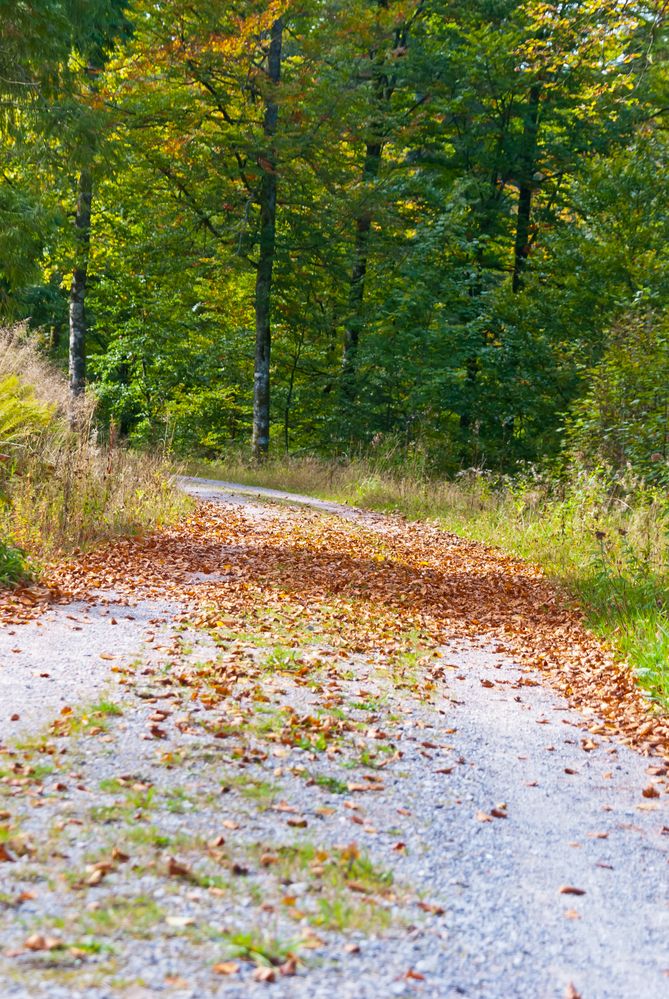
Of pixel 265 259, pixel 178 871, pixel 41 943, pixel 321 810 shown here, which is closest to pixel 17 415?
pixel 321 810

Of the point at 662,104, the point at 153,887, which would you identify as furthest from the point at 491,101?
the point at 153,887

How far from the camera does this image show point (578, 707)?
6.19 meters

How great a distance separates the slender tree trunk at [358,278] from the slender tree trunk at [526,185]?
3684 mm

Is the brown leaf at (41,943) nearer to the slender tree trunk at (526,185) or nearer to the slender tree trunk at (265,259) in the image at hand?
the slender tree trunk at (265,259)

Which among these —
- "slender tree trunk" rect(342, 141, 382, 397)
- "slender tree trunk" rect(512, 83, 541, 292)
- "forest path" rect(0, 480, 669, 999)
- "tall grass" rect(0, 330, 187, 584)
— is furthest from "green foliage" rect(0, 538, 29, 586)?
→ "slender tree trunk" rect(512, 83, 541, 292)

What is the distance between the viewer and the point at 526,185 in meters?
24.5

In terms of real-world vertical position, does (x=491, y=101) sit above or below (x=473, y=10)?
below

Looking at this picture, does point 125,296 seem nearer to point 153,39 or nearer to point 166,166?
point 166,166

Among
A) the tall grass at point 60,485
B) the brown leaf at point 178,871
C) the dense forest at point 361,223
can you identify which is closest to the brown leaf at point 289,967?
the brown leaf at point 178,871

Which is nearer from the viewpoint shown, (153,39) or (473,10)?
(153,39)

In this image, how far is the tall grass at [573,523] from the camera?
7512mm

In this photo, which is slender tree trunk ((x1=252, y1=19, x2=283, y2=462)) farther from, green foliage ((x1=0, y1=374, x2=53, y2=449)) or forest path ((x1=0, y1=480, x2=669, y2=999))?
forest path ((x1=0, y1=480, x2=669, y2=999))

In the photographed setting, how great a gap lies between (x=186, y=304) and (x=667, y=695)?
22.3 meters

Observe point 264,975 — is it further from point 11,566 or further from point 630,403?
point 630,403
